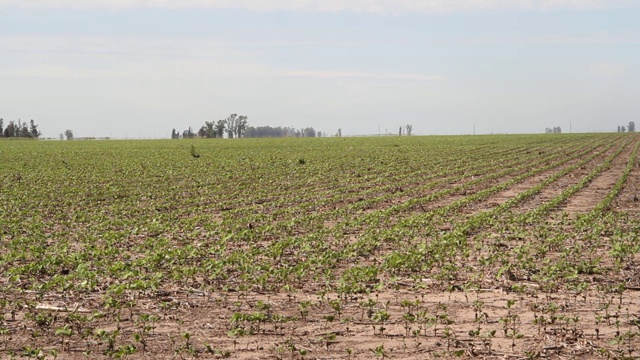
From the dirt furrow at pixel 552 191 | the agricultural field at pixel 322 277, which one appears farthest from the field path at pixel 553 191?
the agricultural field at pixel 322 277

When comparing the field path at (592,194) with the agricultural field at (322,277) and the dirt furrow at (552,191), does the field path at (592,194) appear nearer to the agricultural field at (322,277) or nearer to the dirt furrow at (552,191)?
the agricultural field at (322,277)

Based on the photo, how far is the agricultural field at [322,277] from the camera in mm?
7730

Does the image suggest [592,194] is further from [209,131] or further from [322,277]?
[209,131]

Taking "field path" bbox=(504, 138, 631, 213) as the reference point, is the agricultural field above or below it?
below

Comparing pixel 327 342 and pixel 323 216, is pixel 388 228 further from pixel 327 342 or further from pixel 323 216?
pixel 327 342

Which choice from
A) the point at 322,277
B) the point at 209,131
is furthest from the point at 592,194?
the point at 209,131

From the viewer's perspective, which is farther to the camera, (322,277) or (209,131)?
(209,131)

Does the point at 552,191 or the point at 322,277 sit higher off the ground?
the point at 552,191

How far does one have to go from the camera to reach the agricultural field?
7.73 metres

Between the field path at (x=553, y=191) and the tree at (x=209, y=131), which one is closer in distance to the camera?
the field path at (x=553, y=191)

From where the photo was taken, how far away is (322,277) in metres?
10.9

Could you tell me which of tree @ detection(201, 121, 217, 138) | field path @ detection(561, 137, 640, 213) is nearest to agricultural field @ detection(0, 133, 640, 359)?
field path @ detection(561, 137, 640, 213)

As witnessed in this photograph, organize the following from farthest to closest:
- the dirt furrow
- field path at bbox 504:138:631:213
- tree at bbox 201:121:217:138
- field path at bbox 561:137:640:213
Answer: tree at bbox 201:121:217:138 < field path at bbox 504:138:631:213 < the dirt furrow < field path at bbox 561:137:640:213

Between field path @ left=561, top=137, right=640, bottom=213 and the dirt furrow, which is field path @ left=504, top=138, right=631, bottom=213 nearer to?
the dirt furrow
